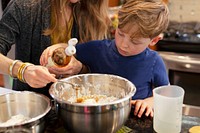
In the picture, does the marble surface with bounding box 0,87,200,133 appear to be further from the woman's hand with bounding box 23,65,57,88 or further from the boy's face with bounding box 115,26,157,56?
the boy's face with bounding box 115,26,157,56

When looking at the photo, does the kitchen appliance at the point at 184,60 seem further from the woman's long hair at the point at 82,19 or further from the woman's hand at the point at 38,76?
the woman's hand at the point at 38,76

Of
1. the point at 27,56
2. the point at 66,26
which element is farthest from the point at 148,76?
the point at 27,56

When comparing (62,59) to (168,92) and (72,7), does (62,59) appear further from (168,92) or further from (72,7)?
(72,7)

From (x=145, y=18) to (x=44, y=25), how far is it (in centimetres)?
57

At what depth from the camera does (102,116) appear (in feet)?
3.12

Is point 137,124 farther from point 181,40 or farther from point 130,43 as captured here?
point 181,40

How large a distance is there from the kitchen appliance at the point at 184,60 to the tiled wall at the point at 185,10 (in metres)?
0.27

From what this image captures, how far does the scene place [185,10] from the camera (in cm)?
274

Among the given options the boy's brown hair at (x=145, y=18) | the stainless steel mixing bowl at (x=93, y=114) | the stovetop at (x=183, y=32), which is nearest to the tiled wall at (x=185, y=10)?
the stovetop at (x=183, y=32)

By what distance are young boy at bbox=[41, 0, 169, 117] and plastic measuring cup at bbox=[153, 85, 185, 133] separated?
12cm

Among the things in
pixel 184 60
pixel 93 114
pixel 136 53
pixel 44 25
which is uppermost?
pixel 44 25

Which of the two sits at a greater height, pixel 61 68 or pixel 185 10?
pixel 185 10

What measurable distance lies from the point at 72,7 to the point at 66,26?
0.12 m

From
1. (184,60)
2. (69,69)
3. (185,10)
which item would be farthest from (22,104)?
(185,10)
